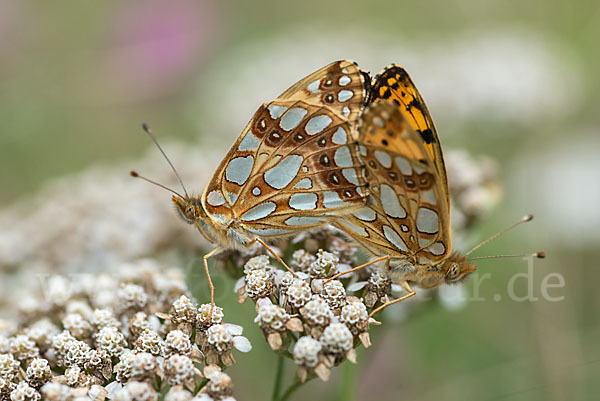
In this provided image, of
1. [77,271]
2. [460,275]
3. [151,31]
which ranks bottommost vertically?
[460,275]

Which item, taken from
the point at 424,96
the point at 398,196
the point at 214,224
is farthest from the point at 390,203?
the point at 424,96

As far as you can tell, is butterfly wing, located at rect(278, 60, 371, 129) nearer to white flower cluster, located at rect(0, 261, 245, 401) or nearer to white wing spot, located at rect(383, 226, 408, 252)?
white wing spot, located at rect(383, 226, 408, 252)

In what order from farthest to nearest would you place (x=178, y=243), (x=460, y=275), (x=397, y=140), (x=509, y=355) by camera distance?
(x=509, y=355)
(x=178, y=243)
(x=460, y=275)
(x=397, y=140)

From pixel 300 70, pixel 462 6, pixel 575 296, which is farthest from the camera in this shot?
pixel 462 6

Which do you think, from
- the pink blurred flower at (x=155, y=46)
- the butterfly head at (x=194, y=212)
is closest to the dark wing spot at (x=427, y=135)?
the butterfly head at (x=194, y=212)

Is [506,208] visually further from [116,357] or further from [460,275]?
[116,357]

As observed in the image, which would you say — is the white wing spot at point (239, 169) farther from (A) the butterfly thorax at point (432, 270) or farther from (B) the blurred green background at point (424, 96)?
(A) the butterfly thorax at point (432, 270)

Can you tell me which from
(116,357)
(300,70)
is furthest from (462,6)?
(116,357)
